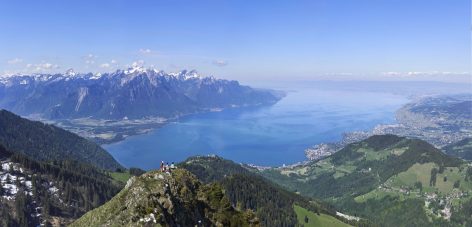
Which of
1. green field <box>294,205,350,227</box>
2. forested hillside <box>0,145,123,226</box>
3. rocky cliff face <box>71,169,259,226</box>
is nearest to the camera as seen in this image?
rocky cliff face <box>71,169,259,226</box>

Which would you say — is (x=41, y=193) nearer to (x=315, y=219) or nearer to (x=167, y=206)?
(x=315, y=219)

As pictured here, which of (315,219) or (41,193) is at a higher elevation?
(41,193)

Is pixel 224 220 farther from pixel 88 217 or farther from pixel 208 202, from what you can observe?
pixel 88 217

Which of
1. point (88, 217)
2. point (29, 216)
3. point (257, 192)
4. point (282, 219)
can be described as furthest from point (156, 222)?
point (257, 192)

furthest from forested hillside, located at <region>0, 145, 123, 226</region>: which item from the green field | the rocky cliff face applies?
the rocky cliff face

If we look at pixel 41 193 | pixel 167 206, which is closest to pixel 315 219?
pixel 41 193

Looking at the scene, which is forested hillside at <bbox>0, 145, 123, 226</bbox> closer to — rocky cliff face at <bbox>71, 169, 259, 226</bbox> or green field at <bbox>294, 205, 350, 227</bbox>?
green field at <bbox>294, 205, 350, 227</bbox>
